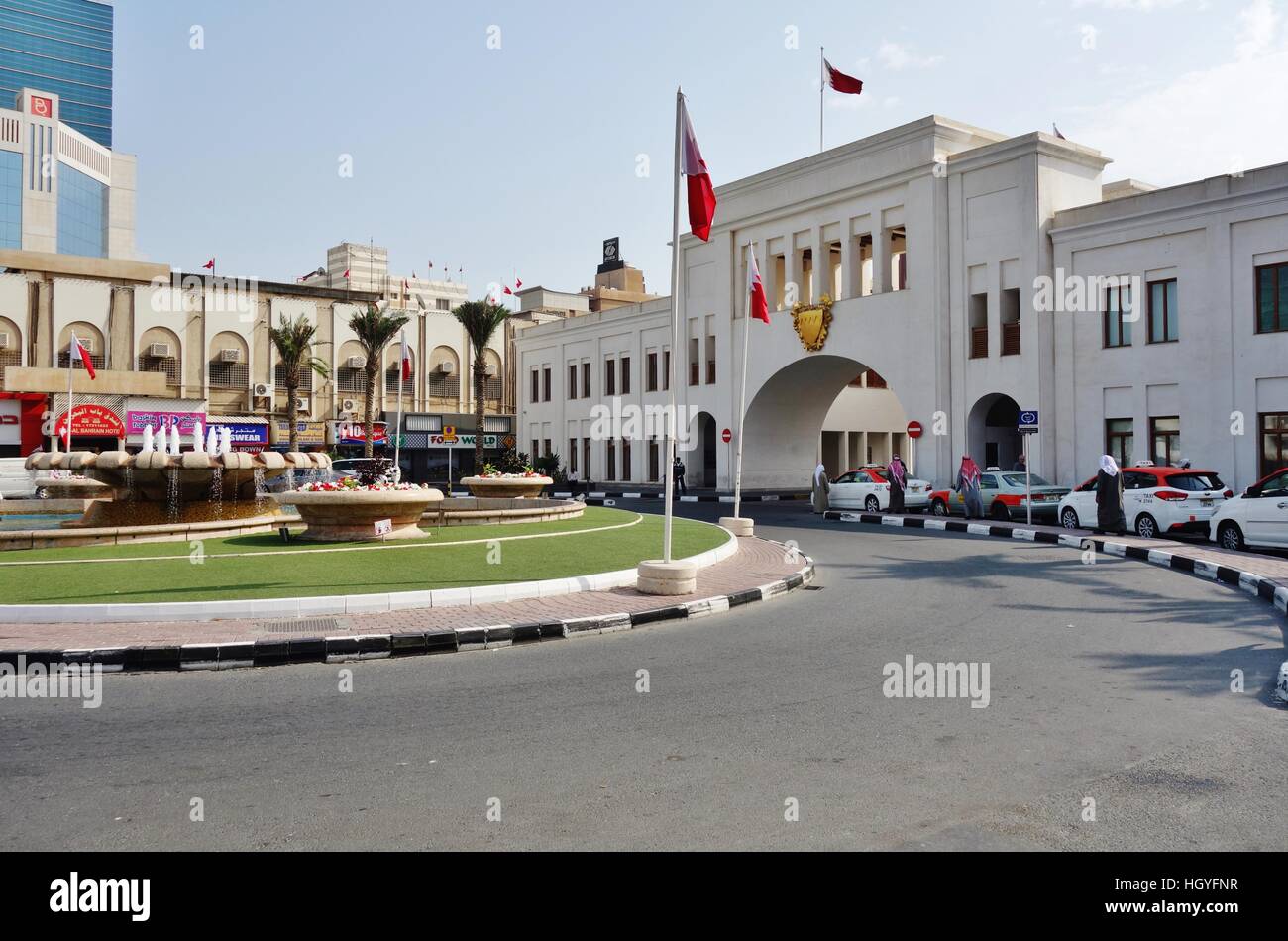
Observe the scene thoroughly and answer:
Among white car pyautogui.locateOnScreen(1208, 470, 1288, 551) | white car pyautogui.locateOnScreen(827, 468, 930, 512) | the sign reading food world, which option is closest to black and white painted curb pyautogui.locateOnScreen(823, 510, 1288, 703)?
white car pyautogui.locateOnScreen(1208, 470, 1288, 551)

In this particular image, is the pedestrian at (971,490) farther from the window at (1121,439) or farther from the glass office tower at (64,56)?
the glass office tower at (64,56)

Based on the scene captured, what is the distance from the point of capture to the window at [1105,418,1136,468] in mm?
30625

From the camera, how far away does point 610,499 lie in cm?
3988

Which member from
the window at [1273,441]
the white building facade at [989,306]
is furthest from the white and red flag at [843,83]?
the window at [1273,441]

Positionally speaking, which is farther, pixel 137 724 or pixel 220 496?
pixel 220 496

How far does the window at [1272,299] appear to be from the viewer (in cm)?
2722

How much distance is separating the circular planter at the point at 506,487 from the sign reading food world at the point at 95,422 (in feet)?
96.0

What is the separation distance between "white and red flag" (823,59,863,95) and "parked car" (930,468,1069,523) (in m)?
15.2

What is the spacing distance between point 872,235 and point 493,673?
109ft

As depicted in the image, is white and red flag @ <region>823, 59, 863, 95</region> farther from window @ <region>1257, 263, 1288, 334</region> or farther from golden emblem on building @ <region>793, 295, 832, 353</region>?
window @ <region>1257, 263, 1288, 334</region>

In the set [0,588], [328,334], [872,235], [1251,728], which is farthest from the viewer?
[328,334]
